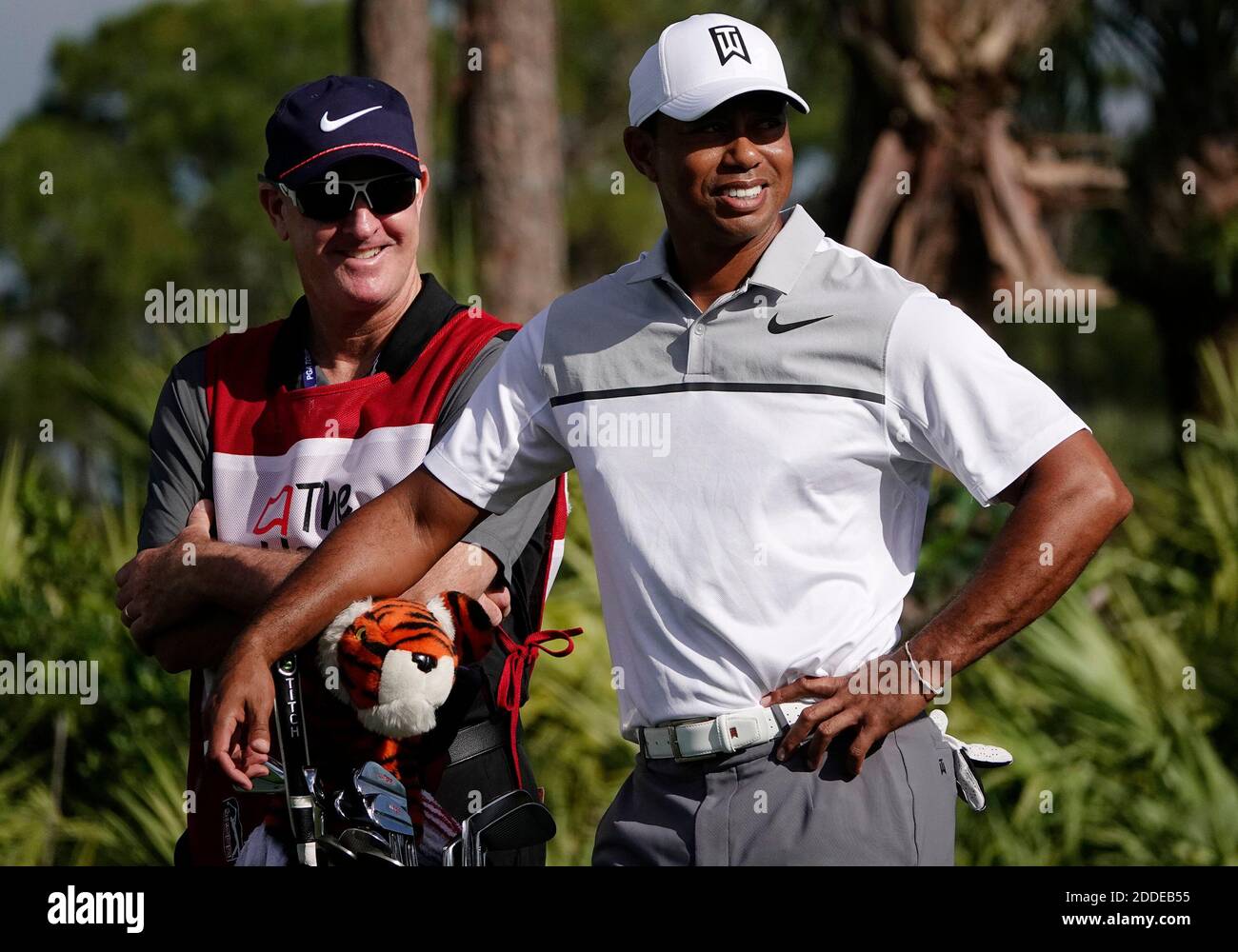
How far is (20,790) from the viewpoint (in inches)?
257

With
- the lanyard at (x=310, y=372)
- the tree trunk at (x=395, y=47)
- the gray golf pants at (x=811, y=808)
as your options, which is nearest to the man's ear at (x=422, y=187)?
the lanyard at (x=310, y=372)

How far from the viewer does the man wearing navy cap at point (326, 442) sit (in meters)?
2.98

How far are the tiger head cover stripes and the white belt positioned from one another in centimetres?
40

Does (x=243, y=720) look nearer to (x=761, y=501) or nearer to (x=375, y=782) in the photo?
(x=375, y=782)

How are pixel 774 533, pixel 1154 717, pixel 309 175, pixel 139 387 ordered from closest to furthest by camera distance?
pixel 774 533 → pixel 309 175 → pixel 1154 717 → pixel 139 387

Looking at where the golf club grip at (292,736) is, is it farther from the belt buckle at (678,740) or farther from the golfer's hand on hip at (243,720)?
the belt buckle at (678,740)

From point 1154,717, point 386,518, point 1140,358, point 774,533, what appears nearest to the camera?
point 774,533

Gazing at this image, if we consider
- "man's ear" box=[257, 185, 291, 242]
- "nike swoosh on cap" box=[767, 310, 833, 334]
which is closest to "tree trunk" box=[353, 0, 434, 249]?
"man's ear" box=[257, 185, 291, 242]

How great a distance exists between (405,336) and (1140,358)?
29739 mm

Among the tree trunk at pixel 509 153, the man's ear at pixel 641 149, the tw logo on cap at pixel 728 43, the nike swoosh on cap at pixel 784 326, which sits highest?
the tree trunk at pixel 509 153

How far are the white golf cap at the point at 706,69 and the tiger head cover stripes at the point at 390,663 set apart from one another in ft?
3.06
